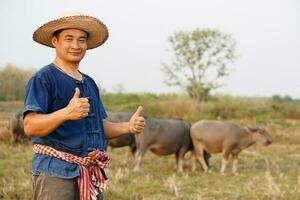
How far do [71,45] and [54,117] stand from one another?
0.53 metres

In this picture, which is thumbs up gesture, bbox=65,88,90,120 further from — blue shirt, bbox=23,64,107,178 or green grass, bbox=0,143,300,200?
green grass, bbox=0,143,300,200

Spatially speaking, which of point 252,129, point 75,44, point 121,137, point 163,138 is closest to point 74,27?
point 75,44

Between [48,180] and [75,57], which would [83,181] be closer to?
[48,180]

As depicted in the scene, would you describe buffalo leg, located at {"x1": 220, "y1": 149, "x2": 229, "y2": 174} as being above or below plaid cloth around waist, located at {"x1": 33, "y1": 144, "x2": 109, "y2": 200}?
below

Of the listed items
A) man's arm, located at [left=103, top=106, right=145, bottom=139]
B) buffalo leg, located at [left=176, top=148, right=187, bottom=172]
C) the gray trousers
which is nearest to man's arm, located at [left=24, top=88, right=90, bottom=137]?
the gray trousers

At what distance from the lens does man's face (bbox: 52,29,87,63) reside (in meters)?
2.88

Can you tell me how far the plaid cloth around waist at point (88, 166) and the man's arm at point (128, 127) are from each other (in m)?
0.30

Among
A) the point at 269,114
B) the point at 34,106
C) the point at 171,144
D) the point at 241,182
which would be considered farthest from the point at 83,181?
the point at 269,114

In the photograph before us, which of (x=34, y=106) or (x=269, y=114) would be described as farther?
(x=269, y=114)

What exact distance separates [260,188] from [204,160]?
3.22m

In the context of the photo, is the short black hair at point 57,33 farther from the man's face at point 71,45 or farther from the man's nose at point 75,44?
the man's nose at point 75,44

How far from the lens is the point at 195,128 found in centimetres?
1097

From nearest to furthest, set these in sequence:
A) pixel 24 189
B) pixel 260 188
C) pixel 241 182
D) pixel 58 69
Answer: pixel 58 69 → pixel 24 189 → pixel 260 188 → pixel 241 182

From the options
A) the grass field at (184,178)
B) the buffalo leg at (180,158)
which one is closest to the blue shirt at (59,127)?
the grass field at (184,178)
